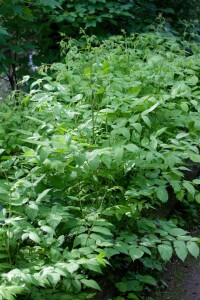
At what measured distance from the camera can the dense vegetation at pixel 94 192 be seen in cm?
204

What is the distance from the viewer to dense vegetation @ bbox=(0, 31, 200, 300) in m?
2.04

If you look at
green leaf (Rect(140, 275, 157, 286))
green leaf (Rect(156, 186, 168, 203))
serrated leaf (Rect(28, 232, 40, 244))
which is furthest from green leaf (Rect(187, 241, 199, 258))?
serrated leaf (Rect(28, 232, 40, 244))

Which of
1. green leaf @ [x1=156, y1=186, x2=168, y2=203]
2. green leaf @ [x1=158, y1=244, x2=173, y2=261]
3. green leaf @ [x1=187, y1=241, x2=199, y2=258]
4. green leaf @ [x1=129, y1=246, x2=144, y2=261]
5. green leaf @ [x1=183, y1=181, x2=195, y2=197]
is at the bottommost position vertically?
green leaf @ [x1=129, y1=246, x2=144, y2=261]

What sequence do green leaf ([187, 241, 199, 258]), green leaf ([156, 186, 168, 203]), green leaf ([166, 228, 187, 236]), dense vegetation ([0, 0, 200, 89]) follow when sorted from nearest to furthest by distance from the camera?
green leaf ([187, 241, 199, 258]), green leaf ([166, 228, 187, 236]), green leaf ([156, 186, 168, 203]), dense vegetation ([0, 0, 200, 89])

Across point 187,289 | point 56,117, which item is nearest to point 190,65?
point 56,117

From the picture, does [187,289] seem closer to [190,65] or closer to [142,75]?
[142,75]

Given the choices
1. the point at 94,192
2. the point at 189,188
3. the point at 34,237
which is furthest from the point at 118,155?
the point at 34,237

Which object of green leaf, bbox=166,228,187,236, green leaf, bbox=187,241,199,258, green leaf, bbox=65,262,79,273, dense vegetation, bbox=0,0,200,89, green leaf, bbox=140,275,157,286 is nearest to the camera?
green leaf, bbox=65,262,79,273

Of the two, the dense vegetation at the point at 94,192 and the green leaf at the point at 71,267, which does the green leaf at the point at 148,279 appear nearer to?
the dense vegetation at the point at 94,192

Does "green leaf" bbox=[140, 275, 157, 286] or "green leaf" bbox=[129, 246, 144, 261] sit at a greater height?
"green leaf" bbox=[129, 246, 144, 261]

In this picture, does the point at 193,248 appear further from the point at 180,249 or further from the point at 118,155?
the point at 118,155

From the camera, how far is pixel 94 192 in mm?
2582

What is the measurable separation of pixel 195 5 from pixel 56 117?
5.31 metres

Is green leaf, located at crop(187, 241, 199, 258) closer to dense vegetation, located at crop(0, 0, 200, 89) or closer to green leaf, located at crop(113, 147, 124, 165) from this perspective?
green leaf, located at crop(113, 147, 124, 165)
